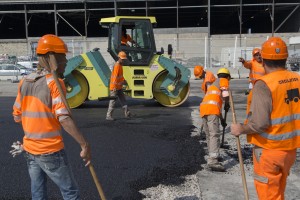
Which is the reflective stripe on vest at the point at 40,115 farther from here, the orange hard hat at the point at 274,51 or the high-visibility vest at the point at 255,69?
the high-visibility vest at the point at 255,69

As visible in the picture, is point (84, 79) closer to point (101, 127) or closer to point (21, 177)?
point (101, 127)

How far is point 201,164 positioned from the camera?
17.4 ft

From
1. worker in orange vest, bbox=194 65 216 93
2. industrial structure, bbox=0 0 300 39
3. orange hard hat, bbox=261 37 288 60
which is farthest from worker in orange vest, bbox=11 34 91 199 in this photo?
industrial structure, bbox=0 0 300 39

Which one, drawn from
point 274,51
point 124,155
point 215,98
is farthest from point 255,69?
point 274,51

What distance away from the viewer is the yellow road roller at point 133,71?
10.3 m

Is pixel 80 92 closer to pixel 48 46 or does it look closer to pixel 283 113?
pixel 48 46

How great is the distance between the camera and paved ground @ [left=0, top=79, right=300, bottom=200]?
430cm

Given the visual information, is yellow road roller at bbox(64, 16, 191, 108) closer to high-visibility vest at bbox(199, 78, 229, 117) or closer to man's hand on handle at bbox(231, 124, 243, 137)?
high-visibility vest at bbox(199, 78, 229, 117)

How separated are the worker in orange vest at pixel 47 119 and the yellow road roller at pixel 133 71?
7164 millimetres

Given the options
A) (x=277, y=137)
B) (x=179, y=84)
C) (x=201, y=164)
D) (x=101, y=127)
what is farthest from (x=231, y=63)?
(x=277, y=137)

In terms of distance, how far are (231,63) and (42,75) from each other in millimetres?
19639

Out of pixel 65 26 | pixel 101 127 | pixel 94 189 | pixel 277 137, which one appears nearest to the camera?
pixel 277 137

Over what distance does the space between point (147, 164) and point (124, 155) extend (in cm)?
61

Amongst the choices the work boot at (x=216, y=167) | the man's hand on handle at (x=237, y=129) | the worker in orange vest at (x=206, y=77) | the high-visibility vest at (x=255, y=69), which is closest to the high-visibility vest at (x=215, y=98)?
the worker in orange vest at (x=206, y=77)
